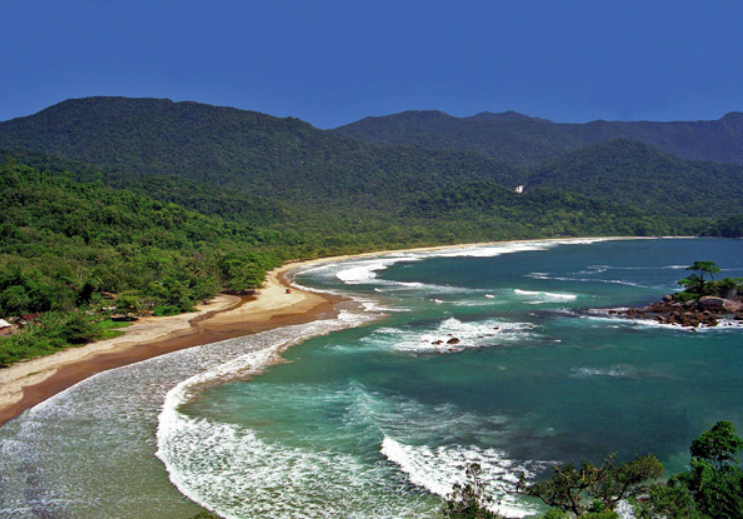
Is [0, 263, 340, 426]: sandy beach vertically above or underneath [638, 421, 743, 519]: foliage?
underneath

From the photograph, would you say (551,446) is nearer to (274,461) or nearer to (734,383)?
(274,461)

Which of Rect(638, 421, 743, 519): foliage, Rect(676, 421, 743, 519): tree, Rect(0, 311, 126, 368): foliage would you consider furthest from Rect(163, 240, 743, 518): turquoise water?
Rect(0, 311, 126, 368): foliage

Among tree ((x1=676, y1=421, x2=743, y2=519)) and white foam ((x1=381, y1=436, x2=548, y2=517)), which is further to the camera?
white foam ((x1=381, y1=436, x2=548, y2=517))

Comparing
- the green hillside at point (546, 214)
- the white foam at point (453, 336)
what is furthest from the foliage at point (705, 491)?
the green hillside at point (546, 214)

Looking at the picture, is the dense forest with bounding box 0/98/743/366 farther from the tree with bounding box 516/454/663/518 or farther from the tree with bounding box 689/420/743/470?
the tree with bounding box 689/420/743/470

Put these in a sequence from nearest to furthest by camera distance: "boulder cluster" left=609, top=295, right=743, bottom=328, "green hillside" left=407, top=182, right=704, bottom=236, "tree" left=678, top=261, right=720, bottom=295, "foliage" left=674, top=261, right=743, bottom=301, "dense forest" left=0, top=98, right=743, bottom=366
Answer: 1. "boulder cluster" left=609, top=295, right=743, bottom=328
2. "dense forest" left=0, top=98, right=743, bottom=366
3. "foliage" left=674, top=261, right=743, bottom=301
4. "tree" left=678, top=261, right=720, bottom=295
5. "green hillside" left=407, top=182, right=704, bottom=236

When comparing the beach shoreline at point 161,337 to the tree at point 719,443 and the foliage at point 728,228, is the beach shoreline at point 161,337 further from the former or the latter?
the foliage at point 728,228
